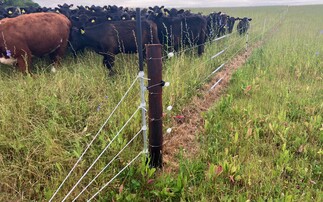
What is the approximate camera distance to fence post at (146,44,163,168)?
219 centimetres

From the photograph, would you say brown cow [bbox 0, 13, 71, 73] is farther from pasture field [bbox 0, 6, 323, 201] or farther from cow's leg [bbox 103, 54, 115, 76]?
cow's leg [bbox 103, 54, 115, 76]

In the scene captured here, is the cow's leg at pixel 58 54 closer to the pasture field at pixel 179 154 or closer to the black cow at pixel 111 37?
the black cow at pixel 111 37

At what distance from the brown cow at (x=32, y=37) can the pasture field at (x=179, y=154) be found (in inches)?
15.2

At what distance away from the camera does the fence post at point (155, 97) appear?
7.17ft

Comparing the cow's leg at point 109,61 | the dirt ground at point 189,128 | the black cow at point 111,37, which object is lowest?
the dirt ground at point 189,128

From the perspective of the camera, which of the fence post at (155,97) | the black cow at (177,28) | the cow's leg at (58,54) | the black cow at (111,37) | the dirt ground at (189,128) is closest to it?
the fence post at (155,97)

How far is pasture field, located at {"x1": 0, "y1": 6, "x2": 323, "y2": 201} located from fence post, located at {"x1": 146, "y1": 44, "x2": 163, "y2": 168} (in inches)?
8.1

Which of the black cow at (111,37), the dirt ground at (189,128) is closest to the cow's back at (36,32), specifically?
the black cow at (111,37)

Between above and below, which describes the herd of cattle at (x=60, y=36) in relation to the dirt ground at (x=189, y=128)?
above

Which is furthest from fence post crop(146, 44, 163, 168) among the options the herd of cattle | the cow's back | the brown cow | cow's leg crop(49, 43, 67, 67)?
cow's leg crop(49, 43, 67, 67)

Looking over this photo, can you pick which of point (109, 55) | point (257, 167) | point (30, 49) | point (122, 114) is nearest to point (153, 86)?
point (122, 114)

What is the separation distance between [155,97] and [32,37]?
3.42 m

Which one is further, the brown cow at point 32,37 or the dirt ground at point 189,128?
the brown cow at point 32,37

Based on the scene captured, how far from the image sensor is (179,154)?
2764 mm
